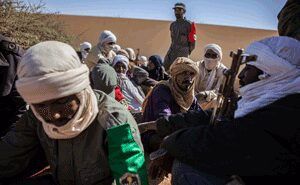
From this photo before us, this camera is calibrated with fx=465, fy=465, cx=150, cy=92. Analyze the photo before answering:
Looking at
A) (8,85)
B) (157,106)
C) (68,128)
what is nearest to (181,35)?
(157,106)

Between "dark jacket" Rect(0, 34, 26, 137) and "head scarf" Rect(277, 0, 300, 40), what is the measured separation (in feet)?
6.71

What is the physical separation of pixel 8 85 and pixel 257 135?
7.03 feet

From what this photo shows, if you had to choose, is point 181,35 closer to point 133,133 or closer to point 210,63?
point 210,63

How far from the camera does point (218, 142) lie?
2.43 m

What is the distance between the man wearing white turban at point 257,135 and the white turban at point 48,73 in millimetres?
681

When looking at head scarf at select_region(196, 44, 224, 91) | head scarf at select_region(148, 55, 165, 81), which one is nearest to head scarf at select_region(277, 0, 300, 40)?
head scarf at select_region(196, 44, 224, 91)

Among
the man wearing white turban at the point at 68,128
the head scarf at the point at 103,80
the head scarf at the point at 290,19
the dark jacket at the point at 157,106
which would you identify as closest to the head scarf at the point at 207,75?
the head scarf at the point at 103,80

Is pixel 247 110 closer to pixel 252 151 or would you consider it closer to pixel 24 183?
pixel 252 151

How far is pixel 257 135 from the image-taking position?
2336mm

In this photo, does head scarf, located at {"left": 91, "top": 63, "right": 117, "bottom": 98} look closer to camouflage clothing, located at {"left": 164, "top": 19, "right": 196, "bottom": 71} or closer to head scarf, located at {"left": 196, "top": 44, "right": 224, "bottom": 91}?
head scarf, located at {"left": 196, "top": 44, "right": 224, "bottom": 91}

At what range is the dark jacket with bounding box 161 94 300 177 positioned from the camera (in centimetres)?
229

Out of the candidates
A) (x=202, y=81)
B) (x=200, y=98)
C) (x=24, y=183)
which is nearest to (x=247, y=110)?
(x=24, y=183)

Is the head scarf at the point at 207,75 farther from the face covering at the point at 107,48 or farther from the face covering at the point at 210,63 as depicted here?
the face covering at the point at 107,48

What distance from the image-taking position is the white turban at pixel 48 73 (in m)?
2.41
